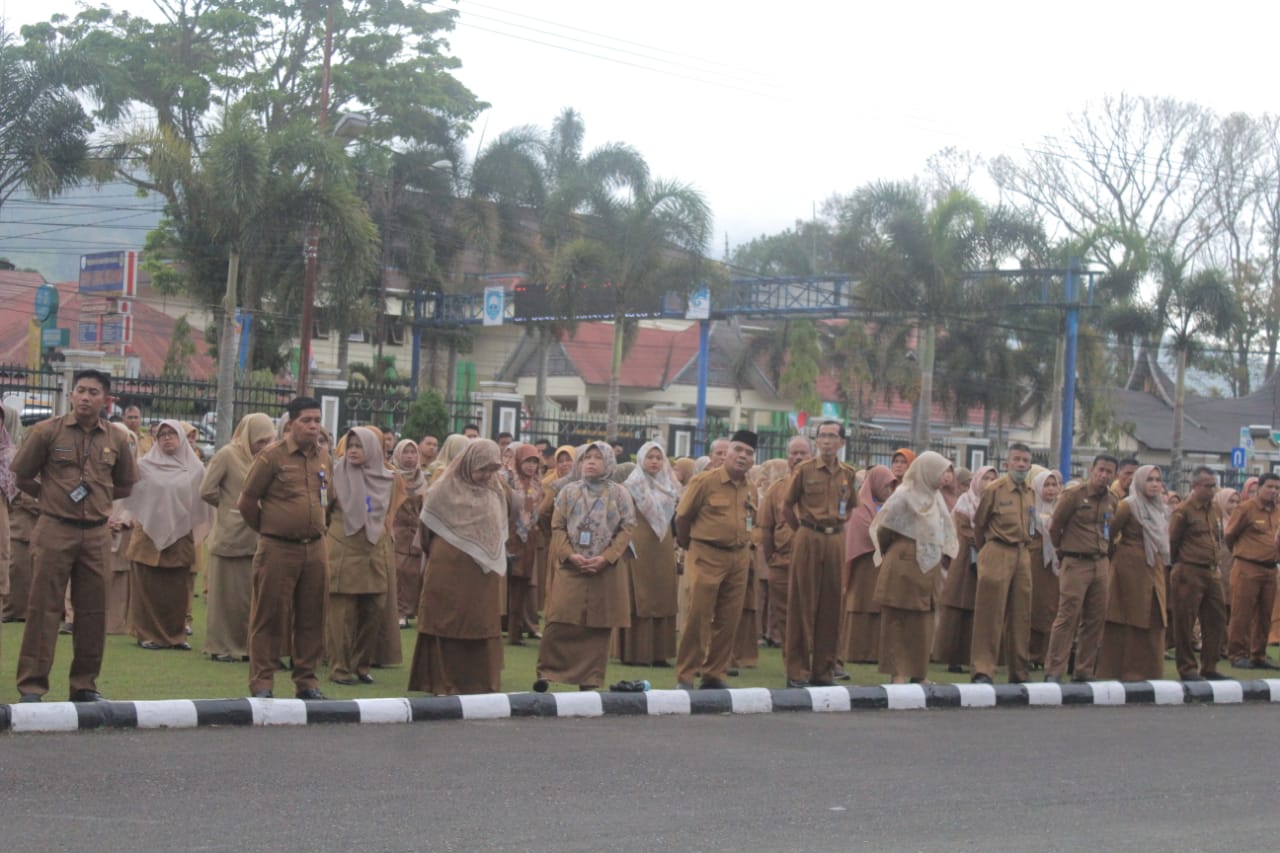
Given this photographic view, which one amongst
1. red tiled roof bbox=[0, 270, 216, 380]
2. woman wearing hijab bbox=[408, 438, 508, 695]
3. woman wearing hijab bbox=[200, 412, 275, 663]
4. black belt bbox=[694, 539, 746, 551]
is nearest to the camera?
woman wearing hijab bbox=[408, 438, 508, 695]

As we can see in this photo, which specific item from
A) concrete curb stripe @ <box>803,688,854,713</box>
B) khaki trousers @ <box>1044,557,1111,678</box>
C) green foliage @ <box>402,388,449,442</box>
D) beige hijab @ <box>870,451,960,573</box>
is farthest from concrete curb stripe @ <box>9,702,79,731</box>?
green foliage @ <box>402,388,449,442</box>

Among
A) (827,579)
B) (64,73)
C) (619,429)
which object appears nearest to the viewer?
(827,579)

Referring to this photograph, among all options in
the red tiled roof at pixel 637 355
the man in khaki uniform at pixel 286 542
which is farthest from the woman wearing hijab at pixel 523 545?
the red tiled roof at pixel 637 355

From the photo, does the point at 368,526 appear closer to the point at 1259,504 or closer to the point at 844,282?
the point at 1259,504

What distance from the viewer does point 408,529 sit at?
13133 mm

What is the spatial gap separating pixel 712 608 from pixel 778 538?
3124 mm

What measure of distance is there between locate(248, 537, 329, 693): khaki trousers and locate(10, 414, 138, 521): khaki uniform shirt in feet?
3.20

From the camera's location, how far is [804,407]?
5253 cm

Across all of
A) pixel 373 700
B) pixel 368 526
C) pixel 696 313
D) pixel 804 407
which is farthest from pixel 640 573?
pixel 804 407

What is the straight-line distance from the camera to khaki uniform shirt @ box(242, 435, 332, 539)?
29.9 ft

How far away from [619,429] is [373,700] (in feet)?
78.5

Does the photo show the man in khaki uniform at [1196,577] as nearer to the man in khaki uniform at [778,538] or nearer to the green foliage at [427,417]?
the man in khaki uniform at [778,538]

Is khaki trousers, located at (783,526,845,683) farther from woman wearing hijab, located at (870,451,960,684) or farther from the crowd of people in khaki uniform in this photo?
A: woman wearing hijab, located at (870,451,960,684)

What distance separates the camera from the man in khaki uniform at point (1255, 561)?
1502 centimetres
